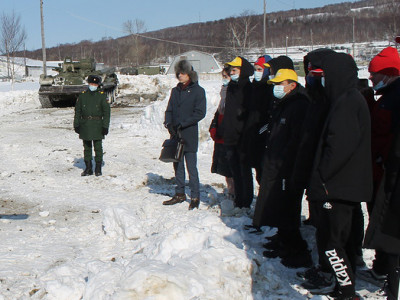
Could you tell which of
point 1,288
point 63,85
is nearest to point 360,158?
point 1,288

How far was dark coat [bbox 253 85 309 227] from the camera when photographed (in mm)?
4188

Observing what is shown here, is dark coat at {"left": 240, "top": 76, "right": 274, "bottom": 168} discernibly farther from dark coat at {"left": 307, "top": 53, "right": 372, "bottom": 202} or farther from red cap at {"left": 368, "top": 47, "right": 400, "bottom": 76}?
dark coat at {"left": 307, "top": 53, "right": 372, "bottom": 202}

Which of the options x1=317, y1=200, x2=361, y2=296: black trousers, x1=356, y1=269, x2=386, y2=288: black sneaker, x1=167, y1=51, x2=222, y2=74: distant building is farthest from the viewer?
x1=167, y1=51, x2=222, y2=74: distant building

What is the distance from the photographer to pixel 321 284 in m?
3.82

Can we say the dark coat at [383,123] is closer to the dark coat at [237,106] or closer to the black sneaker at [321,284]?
the black sneaker at [321,284]

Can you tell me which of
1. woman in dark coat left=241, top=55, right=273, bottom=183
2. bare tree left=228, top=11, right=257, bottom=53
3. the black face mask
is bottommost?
woman in dark coat left=241, top=55, right=273, bottom=183

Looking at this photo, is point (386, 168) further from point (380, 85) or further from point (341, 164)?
point (380, 85)

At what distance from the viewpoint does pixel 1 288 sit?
13.3 feet

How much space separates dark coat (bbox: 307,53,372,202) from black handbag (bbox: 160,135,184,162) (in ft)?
9.23

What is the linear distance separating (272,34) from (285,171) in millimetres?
108780

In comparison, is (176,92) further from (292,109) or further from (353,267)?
(353,267)

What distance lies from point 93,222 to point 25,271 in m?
1.50

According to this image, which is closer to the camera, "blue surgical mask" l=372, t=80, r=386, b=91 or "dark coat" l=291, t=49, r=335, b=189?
"dark coat" l=291, t=49, r=335, b=189

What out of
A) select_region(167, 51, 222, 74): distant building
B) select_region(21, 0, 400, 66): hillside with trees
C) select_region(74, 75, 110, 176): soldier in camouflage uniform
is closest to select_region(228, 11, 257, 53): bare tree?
select_region(167, 51, 222, 74): distant building
